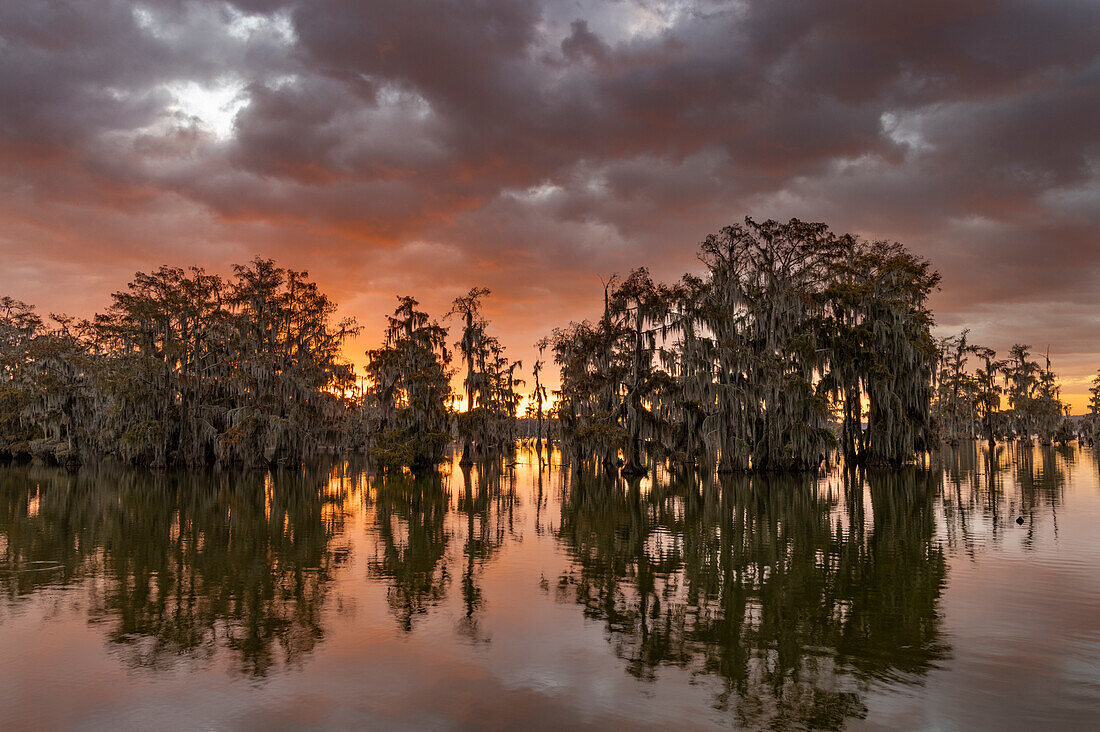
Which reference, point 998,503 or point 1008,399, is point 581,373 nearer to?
point 998,503

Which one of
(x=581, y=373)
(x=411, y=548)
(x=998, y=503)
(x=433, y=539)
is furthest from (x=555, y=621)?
(x=581, y=373)

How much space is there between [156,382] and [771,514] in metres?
43.8

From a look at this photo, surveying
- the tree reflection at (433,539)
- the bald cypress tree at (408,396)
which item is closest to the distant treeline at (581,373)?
the bald cypress tree at (408,396)

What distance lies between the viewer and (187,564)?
565 inches

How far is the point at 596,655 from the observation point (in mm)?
8734

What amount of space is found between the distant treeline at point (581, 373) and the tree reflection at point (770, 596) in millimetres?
16422

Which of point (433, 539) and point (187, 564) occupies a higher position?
point (187, 564)

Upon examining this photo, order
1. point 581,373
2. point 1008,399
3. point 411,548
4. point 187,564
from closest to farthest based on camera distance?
point 187,564
point 411,548
point 581,373
point 1008,399

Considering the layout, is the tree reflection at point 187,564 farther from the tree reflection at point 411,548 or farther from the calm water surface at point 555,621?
the tree reflection at point 411,548

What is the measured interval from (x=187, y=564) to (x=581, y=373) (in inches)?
1244

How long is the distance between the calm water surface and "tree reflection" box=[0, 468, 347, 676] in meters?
0.09

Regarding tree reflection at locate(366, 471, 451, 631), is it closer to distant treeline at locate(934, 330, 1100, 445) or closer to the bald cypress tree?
the bald cypress tree

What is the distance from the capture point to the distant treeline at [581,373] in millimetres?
39375

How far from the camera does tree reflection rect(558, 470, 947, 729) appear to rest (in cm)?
780
